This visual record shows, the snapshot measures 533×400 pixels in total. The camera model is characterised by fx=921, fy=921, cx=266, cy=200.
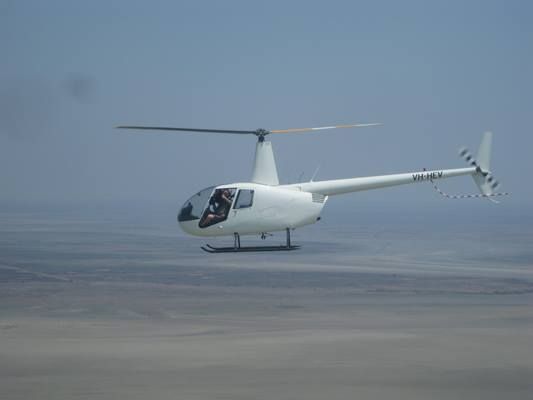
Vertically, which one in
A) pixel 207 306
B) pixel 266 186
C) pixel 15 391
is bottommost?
pixel 15 391

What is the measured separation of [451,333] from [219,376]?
25814 millimetres

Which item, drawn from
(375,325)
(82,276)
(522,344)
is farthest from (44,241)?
(522,344)

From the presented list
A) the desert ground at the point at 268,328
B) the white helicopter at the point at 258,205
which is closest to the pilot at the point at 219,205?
the white helicopter at the point at 258,205

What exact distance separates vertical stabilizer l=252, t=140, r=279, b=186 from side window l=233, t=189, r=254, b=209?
1138 millimetres

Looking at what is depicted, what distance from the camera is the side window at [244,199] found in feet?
176

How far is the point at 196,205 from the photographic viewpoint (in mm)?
54062

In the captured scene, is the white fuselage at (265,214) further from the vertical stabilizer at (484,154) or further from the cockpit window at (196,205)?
the vertical stabilizer at (484,154)

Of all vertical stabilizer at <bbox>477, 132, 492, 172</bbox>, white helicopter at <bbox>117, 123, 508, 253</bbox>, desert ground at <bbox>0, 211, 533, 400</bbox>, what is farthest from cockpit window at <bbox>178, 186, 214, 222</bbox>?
vertical stabilizer at <bbox>477, 132, 492, 172</bbox>

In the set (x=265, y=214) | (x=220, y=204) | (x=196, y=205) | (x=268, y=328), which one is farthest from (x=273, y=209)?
(x=268, y=328)

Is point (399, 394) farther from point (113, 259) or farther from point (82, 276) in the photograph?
point (113, 259)

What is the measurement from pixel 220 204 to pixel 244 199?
143cm

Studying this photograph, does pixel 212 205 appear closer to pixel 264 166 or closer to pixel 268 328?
pixel 264 166

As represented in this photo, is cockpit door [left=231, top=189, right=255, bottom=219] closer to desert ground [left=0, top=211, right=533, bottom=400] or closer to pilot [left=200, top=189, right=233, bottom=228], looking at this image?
pilot [left=200, top=189, right=233, bottom=228]

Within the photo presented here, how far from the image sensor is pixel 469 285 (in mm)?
113750
